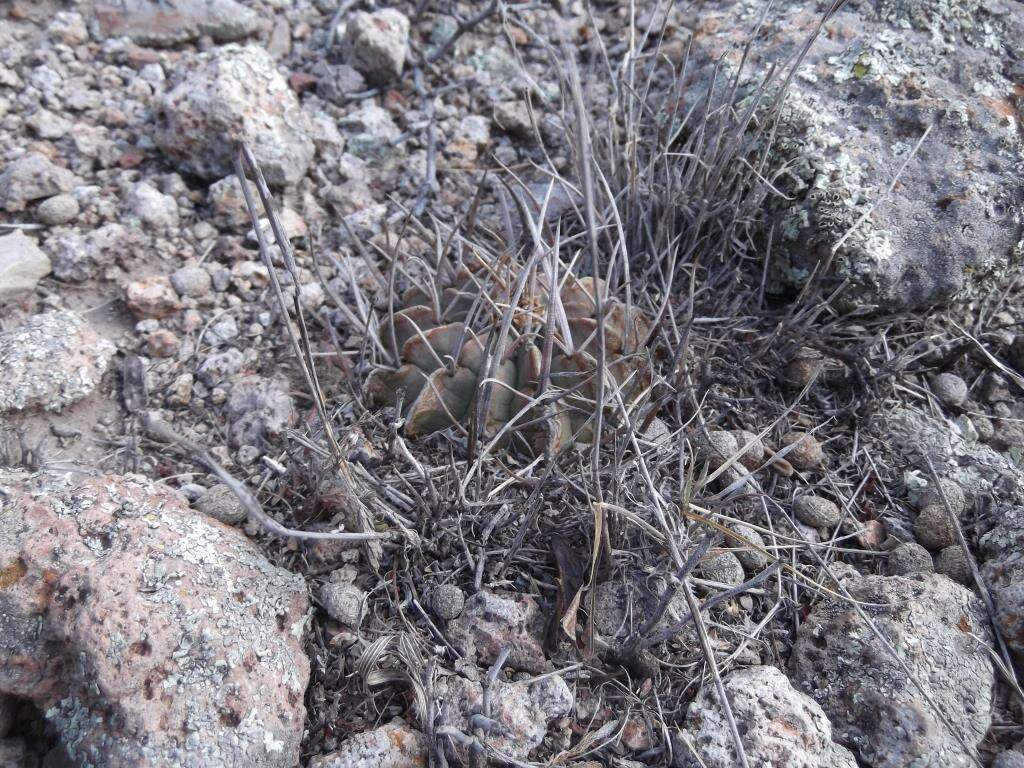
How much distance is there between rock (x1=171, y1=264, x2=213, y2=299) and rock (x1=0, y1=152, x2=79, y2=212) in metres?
0.45

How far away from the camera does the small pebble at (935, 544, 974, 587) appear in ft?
5.56

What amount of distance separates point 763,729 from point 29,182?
7.72 feet

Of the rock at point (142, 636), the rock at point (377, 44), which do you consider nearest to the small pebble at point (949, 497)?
the rock at point (142, 636)

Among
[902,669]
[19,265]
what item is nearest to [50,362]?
[19,265]

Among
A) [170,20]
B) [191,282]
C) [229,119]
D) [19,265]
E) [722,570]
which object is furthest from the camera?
[170,20]

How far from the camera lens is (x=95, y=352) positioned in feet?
6.30

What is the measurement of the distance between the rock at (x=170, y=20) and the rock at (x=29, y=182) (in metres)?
0.68

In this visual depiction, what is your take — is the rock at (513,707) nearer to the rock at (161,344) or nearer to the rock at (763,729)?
the rock at (763,729)

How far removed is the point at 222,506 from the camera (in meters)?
1.67

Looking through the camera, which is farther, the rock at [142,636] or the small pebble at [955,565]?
the small pebble at [955,565]

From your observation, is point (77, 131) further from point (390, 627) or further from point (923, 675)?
point (923, 675)

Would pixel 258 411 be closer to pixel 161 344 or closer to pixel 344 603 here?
pixel 161 344

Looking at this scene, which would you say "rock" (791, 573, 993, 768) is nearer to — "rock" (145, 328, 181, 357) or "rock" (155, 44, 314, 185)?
"rock" (145, 328, 181, 357)

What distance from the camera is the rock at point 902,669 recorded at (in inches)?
55.0
